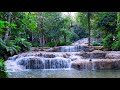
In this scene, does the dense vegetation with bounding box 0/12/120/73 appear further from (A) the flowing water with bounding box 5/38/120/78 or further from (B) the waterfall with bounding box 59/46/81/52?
(B) the waterfall with bounding box 59/46/81/52

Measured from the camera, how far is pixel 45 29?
2995 cm

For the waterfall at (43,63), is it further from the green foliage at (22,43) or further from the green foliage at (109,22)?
the green foliage at (109,22)

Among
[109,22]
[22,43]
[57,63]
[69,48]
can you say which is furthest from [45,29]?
[57,63]

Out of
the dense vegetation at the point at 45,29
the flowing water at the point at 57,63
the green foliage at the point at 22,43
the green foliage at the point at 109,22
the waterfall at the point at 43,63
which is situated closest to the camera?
the flowing water at the point at 57,63

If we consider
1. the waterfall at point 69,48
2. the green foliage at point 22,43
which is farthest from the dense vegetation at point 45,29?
the waterfall at point 69,48

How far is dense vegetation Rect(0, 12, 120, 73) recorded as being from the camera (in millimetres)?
17891

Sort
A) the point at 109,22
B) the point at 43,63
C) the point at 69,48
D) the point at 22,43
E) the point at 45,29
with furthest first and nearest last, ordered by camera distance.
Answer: the point at 45,29 < the point at 69,48 < the point at 109,22 < the point at 22,43 < the point at 43,63

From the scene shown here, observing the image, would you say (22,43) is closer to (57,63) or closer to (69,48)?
(57,63)

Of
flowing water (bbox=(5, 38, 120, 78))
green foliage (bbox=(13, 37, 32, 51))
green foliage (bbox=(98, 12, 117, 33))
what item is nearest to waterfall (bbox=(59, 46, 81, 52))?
green foliage (bbox=(98, 12, 117, 33))

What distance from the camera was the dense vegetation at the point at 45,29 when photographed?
58.7 ft

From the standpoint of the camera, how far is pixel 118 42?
20.8m

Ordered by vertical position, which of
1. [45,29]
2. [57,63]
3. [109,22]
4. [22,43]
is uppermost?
[109,22]
